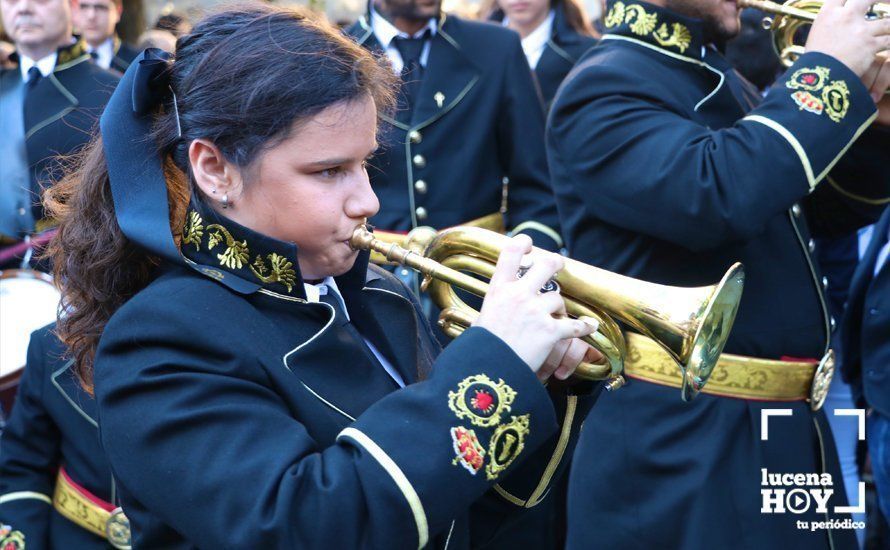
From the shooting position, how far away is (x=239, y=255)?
199cm

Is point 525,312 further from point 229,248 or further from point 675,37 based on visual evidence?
point 675,37

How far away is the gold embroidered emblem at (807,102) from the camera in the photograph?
2822 mm

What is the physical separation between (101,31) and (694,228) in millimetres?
5858

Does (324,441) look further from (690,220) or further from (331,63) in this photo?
(690,220)

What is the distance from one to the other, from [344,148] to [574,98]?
128 centimetres

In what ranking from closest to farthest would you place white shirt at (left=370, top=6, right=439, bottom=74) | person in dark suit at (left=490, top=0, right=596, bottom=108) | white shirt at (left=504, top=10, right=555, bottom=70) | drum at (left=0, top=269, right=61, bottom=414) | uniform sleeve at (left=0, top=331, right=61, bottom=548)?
uniform sleeve at (left=0, top=331, right=61, bottom=548) → drum at (left=0, top=269, right=61, bottom=414) → white shirt at (left=370, top=6, right=439, bottom=74) → person in dark suit at (left=490, top=0, right=596, bottom=108) → white shirt at (left=504, top=10, right=555, bottom=70)

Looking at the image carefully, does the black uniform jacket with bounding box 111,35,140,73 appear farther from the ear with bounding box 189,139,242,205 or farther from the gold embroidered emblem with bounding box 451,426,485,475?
the gold embroidered emblem with bounding box 451,426,485,475

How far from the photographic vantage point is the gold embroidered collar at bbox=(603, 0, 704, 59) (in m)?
3.13

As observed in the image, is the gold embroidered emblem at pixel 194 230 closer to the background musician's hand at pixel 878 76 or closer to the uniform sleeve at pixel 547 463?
the uniform sleeve at pixel 547 463

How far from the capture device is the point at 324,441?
1942 millimetres

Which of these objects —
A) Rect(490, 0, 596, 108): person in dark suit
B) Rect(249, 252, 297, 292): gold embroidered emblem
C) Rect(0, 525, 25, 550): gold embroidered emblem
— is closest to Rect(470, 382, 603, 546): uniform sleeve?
Rect(249, 252, 297, 292): gold embroidered emblem

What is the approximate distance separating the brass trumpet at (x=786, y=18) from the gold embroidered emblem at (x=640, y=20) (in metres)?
0.26

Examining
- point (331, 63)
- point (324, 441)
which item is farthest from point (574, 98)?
point (324, 441)

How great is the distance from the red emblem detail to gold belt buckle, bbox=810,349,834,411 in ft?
4.93
